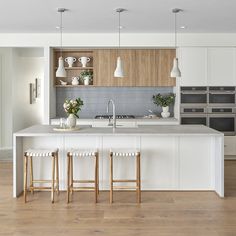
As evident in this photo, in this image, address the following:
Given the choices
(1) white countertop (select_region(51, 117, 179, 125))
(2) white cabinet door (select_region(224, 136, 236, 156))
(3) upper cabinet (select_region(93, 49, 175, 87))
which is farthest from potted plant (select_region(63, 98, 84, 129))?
(2) white cabinet door (select_region(224, 136, 236, 156))

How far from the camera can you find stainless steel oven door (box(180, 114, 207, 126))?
705 cm

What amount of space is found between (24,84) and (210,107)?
5067 millimetres

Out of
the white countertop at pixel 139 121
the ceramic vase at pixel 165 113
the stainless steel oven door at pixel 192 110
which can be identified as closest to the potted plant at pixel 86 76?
the white countertop at pixel 139 121

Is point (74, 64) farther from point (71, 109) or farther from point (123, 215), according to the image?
point (123, 215)

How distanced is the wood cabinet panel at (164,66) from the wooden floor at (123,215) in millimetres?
2938

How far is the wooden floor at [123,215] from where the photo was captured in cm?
344

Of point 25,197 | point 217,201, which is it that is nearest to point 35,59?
point 25,197

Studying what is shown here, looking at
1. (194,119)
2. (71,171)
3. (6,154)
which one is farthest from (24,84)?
(71,171)

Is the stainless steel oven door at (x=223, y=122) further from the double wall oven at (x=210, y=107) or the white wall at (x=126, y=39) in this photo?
the white wall at (x=126, y=39)

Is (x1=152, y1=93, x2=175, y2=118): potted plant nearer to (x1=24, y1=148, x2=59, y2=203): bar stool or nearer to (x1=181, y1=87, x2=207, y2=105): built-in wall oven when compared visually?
(x1=181, y1=87, x2=207, y2=105): built-in wall oven

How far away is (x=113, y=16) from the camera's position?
18.3 ft

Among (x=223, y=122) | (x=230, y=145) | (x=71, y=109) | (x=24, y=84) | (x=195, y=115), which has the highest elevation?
(x=24, y=84)

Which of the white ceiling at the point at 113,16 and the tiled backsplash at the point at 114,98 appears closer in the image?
the white ceiling at the point at 113,16

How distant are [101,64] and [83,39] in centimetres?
63
